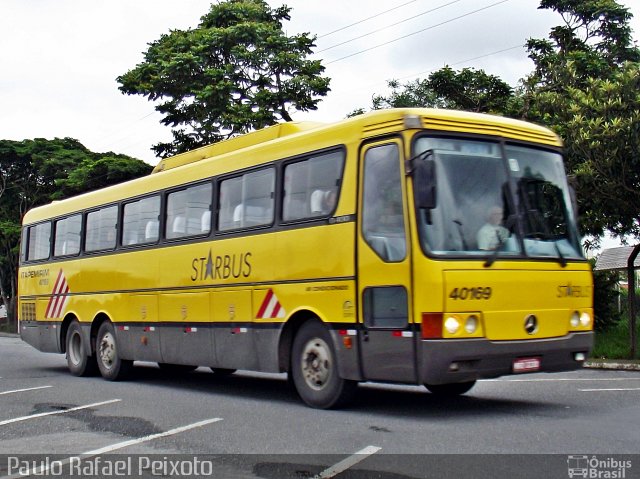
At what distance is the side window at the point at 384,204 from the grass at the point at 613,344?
948 cm

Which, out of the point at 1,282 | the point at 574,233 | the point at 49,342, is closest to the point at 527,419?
the point at 574,233

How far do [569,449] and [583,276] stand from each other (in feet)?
10.0

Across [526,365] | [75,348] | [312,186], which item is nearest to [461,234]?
[526,365]

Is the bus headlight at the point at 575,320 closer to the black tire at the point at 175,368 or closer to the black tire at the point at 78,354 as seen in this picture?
the black tire at the point at 175,368

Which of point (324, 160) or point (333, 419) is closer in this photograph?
point (333, 419)

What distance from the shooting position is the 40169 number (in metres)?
8.75

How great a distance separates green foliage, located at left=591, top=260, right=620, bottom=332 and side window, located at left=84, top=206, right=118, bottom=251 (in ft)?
41.4

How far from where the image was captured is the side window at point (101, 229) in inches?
613

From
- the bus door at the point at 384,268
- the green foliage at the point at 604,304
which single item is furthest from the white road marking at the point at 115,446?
the green foliage at the point at 604,304

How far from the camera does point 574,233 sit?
1007 cm

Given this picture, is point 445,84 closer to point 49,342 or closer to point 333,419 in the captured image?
point 49,342

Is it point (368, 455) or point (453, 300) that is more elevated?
point (453, 300)

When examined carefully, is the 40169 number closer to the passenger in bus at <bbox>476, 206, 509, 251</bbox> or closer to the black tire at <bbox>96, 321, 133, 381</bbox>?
the passenger in bus at <bbox>476, 206, 509, 251</bbox>

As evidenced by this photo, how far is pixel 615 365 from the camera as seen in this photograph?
1669 centimetres
